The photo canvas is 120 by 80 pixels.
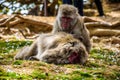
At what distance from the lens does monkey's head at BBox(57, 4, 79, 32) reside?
9.79 meters

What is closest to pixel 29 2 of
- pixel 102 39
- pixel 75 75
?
pixel 102 39

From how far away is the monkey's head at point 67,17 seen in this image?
9.79 m

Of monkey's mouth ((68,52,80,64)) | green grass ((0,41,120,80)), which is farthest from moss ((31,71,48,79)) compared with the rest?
monkey's mouth ((68,52,80,64))

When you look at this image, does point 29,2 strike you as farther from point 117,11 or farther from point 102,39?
point 102,39

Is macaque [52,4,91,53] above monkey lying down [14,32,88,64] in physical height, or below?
above

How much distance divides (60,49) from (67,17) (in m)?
0.86

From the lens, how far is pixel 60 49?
371 inches

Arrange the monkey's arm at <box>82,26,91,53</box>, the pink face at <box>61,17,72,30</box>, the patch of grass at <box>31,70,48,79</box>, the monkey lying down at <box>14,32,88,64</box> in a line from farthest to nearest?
the monkey's arm at <box>82,26,91,53</box> → the pink face at <box>61,17,72,30</box> → the monkey lying down at <box>14,32,88,64</box> → the patch of grass at <box>31,70,48,79</box>

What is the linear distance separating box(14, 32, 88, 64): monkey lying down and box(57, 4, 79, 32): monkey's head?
223mm

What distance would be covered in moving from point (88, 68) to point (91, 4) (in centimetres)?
2198

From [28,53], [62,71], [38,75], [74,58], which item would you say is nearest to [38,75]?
[38,75]

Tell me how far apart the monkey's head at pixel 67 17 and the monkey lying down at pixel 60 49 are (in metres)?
0.22

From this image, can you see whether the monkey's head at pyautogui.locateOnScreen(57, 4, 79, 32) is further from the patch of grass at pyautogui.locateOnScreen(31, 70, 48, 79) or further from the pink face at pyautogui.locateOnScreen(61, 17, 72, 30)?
the patch of grass at pyautogui.locateOnScreen(31, 70, 48, 79)

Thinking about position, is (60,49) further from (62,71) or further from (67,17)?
(62,71)
